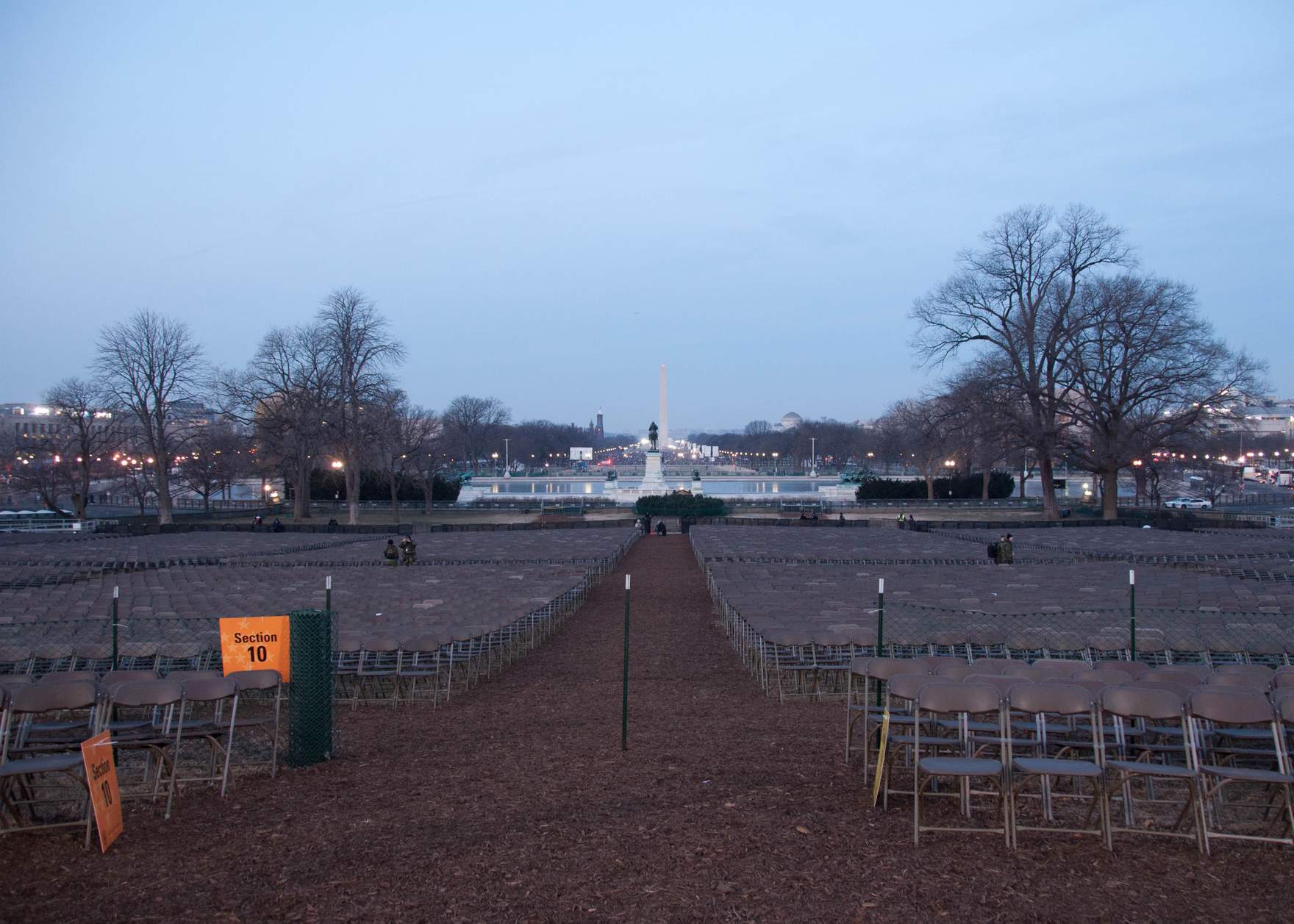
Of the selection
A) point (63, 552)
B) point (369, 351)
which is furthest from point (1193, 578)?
point (369, 351)

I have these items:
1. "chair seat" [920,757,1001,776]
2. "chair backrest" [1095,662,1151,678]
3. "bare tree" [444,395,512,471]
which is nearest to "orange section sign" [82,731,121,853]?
"chair seat" [920,757,1001,776]

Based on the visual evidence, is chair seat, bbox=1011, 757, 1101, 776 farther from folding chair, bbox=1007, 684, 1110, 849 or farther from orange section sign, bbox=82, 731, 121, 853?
orange section sign, bbox=82, 731, 121, 853

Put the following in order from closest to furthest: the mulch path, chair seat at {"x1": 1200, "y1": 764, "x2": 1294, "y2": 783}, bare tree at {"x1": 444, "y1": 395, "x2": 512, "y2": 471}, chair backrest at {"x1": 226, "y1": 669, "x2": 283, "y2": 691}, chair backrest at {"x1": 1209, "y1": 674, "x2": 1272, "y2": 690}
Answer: the mulch path, chair seat at {"x1": 1200, "y1": 764, "x2": 1294, "y2": 783}, chair backrest at {"x1": 1209, "y1": 674, "x2": 1272, "y2": 690}, chair backrest at {"x1": 226, "y1": 669, "x2": 283, "y2": 691}, bare tree at {"x1": 444, "y1": 395, "x2": 512, "y2": 471}

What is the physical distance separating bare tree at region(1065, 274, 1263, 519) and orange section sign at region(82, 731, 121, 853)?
151 feet

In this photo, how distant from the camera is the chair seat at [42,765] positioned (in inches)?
219

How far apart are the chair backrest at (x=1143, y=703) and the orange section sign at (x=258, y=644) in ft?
20.0

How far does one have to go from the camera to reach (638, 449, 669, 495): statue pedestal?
6203cm

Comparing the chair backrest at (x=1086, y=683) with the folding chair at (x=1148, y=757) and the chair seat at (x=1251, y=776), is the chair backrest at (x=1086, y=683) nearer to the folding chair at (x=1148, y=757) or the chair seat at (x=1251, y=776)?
the folding chair at (x=1148, y=757)

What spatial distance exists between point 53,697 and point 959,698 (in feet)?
20.0

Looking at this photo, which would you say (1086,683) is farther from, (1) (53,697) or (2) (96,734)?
(1) (53,697)

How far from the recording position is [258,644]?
7.75 m

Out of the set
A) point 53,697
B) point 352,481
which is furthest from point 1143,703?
point 352,481

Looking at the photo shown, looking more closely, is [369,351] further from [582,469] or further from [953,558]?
[582,469]

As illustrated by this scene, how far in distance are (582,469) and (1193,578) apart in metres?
112
